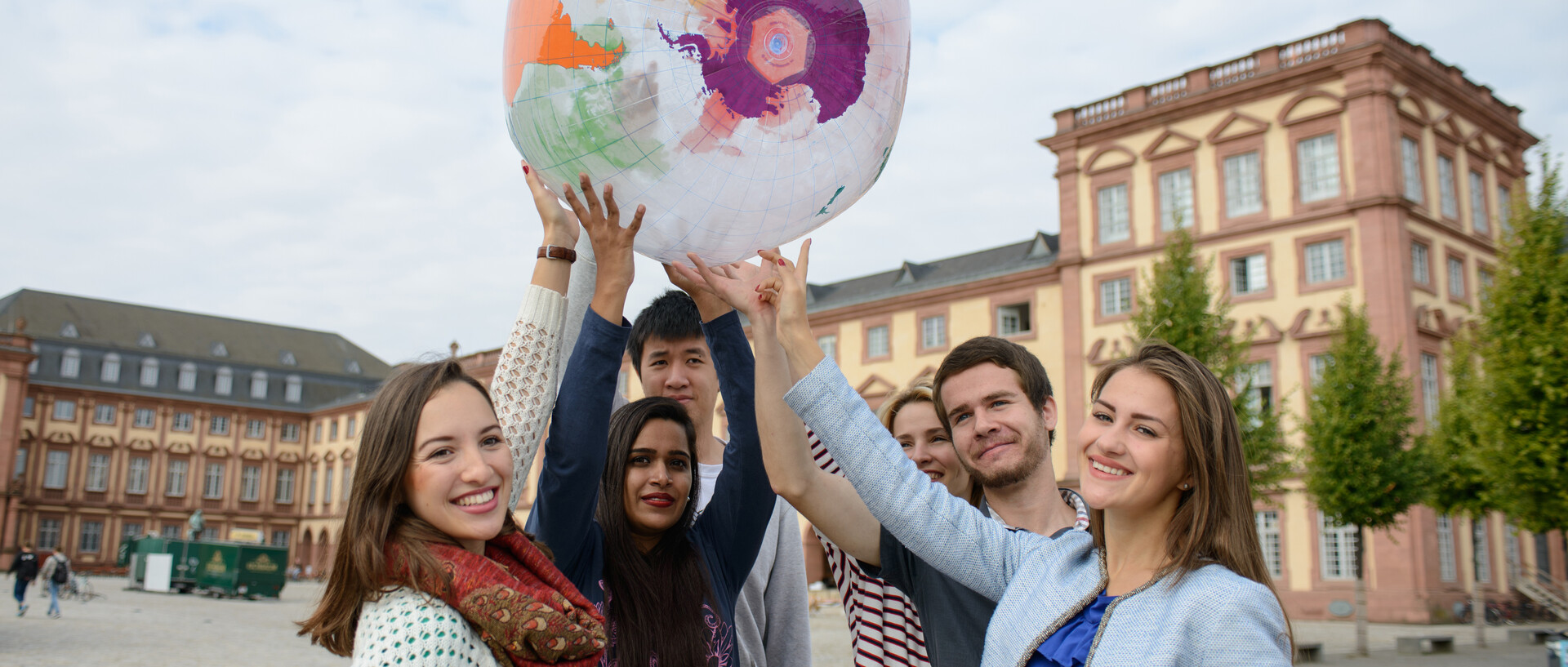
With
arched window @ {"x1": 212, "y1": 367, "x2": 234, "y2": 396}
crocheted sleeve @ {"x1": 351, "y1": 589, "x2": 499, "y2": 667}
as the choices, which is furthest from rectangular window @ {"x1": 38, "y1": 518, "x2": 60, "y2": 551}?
crocheted sleeve @ {"x1": 351, "y1": 589, "x2": 499, "y2": 667}

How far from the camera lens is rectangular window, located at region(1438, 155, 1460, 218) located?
27828 millimetres

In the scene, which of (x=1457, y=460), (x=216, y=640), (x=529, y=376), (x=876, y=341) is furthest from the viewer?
(x=876, y=341)

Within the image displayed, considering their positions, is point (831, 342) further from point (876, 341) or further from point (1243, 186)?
point (1243, 186)

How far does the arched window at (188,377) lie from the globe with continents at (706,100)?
68.0m

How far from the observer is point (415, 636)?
1.81 m

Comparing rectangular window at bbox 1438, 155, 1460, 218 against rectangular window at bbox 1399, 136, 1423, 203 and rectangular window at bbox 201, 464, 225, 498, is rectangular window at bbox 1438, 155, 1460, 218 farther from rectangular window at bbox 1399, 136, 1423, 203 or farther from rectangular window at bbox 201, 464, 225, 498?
rectangular window at bbox 201, 464, 225, 498

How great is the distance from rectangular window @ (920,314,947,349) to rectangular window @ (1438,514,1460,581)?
1409 cm

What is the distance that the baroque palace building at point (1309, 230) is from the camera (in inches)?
992

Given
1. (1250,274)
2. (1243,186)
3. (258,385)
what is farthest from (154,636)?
(258,385)

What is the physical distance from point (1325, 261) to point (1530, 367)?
12107 millimetres

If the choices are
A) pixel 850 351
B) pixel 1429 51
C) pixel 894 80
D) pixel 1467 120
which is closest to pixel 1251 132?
pixel 1429 51

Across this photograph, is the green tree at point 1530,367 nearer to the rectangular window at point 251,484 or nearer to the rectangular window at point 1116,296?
the rectangular window at point 1116,296

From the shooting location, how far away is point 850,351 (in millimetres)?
36750

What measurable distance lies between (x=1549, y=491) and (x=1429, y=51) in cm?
1685
